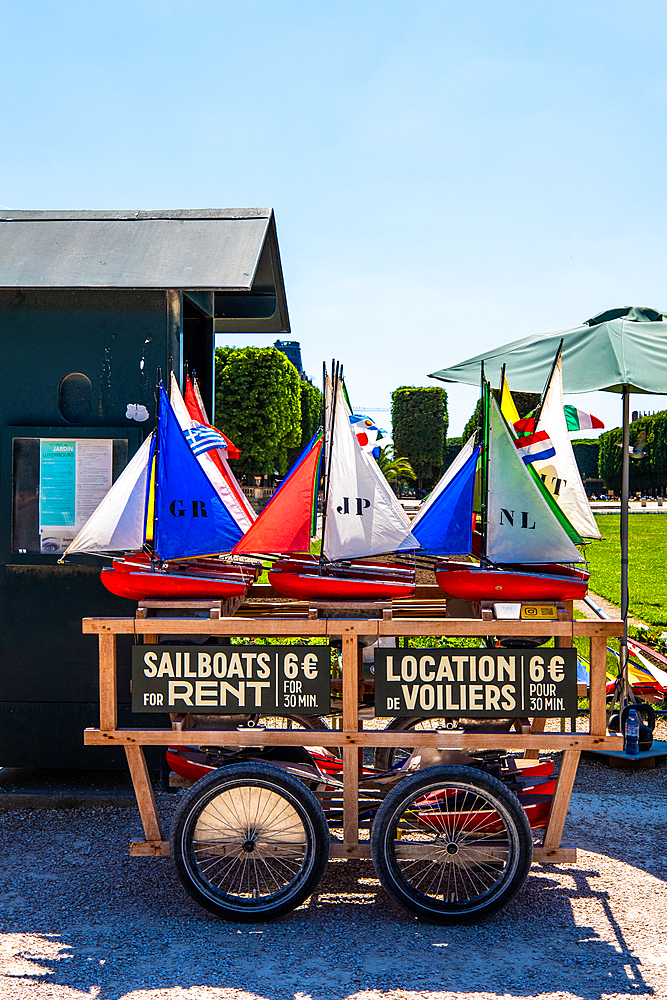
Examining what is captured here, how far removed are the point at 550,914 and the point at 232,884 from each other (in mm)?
1411

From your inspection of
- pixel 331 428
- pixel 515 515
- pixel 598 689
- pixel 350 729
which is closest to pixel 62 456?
pixel 331 428

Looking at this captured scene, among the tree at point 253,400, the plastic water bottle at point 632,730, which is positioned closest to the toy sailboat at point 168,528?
the plastic water bottle at point 632,730

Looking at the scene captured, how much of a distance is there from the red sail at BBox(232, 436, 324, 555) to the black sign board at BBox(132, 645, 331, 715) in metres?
0.51

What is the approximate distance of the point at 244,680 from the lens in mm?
3518

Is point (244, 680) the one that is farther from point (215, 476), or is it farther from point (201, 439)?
point (201, 439)

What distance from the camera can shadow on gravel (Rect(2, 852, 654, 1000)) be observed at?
3014mm

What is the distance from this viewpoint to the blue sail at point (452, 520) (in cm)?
385

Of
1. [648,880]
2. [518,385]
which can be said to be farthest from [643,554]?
[648,880]

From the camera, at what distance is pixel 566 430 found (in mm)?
4410

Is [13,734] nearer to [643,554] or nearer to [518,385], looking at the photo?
[518,385]

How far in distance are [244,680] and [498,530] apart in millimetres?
1337

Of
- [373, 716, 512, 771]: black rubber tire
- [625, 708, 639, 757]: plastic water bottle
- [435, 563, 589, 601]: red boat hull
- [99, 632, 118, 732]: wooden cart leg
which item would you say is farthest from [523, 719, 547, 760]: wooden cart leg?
[99, 632, 118, 732]: wooden cart leg

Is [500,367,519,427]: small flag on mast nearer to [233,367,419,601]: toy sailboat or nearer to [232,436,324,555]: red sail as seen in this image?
[233,367,419,601]: toy sailboat

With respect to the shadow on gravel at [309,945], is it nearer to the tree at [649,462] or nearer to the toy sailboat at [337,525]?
the toy sailboat at [337,525]
